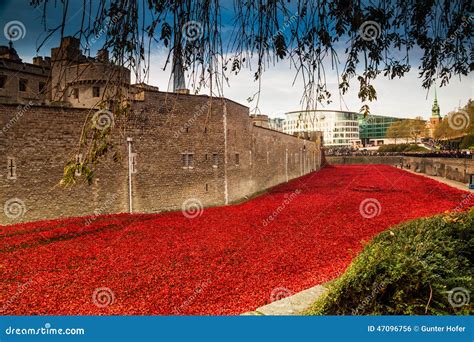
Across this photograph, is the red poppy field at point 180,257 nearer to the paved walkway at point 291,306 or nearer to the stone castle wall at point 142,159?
the stone castle wall at point 142,159

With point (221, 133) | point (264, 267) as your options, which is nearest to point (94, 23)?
point (264, 267)

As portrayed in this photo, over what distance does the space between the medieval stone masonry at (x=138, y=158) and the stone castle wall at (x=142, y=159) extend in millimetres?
33

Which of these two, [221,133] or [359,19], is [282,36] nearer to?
[359,19]

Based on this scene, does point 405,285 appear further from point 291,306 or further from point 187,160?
point 187,160

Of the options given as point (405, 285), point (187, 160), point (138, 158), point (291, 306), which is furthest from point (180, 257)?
point (187, 160)

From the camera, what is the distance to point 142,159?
17.1 metres

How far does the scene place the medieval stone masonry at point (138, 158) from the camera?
13.8m

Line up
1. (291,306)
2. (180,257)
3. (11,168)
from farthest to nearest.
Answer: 1. (11,168)
2. (180,257)
3. (291,306)

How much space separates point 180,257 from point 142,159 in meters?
8.40

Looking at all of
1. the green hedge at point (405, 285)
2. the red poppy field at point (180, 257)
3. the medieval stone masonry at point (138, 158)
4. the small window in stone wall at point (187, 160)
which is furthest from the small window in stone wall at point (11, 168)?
the green hedge at point (405, 285)

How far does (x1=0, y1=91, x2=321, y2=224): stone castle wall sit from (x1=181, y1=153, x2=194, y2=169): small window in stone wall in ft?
0.58

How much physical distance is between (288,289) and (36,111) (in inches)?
490

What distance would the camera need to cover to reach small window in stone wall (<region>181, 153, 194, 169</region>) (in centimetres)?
1897

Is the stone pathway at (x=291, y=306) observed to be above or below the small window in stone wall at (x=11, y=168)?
below
